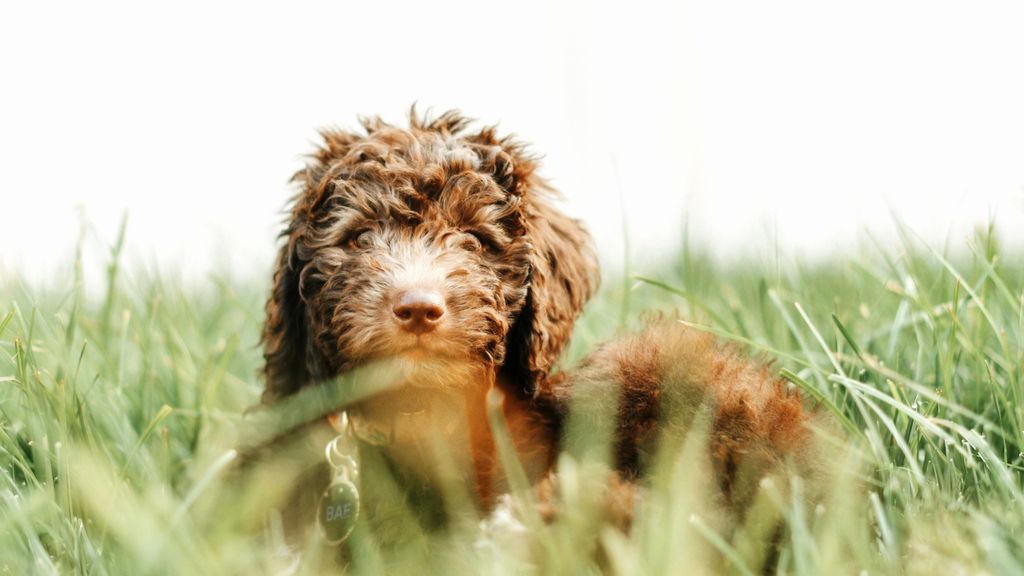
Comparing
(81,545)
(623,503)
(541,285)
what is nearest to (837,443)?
(623,503)

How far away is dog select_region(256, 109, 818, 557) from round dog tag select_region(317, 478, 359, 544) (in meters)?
0.16

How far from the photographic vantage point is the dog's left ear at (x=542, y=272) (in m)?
3.06

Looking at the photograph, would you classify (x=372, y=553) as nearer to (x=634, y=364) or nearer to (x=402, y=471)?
(x=402, y=471)

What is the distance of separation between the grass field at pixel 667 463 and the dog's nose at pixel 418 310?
578mm

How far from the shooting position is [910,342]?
11.0 ft

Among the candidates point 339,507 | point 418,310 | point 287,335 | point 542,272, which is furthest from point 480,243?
point 339,507

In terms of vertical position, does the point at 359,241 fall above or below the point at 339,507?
above

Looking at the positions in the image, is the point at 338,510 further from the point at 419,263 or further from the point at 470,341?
the point at 419,263

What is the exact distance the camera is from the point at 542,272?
318 centimetres

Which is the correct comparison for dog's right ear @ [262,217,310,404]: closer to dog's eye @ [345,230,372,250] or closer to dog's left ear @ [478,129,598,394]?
dog's eye @ [345,230,372,250]

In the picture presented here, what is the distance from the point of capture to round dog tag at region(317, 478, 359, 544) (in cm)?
285

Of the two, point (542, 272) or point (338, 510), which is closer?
point (338, 510)

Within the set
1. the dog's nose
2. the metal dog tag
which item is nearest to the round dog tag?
the metal dog tag

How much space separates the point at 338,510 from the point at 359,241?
898 millimetres
